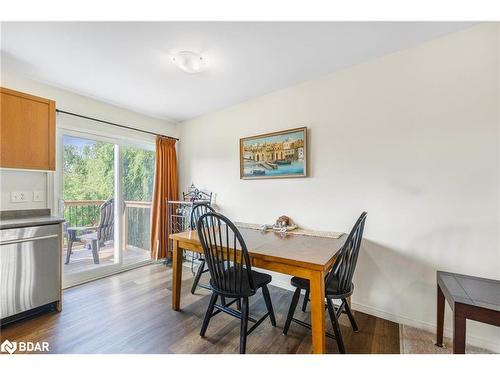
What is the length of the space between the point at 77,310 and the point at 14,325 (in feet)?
1.38

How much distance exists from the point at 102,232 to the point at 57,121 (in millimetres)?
1454

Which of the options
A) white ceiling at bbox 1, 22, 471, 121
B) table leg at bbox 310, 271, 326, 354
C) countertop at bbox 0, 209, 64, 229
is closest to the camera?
table leg at bbox 310, 271, 326, 354

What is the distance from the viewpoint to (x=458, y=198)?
170 centimetres

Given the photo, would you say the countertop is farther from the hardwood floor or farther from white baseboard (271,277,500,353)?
white baseboard (271,277,500,353)

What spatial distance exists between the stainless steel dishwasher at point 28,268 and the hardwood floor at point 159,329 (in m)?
0.18

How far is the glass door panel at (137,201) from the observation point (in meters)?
3.27

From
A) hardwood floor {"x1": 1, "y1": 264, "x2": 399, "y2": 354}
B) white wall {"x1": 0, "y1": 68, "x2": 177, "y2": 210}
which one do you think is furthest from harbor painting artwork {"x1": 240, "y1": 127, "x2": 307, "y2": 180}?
white wall {"x1": 0, "y1": 68, "x2": 177, "y2": 210}

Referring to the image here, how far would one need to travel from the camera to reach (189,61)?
76.6 inches

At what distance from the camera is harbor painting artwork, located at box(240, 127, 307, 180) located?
2.49m

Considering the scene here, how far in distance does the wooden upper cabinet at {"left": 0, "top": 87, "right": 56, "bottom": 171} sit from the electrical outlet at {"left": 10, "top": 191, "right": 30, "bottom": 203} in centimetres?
43

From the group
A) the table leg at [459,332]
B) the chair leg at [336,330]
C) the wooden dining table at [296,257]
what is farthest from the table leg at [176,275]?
the table leg at [459,332]

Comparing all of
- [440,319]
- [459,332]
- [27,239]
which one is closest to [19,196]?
[27,239]

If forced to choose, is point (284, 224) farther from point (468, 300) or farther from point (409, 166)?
point (468, 300)
